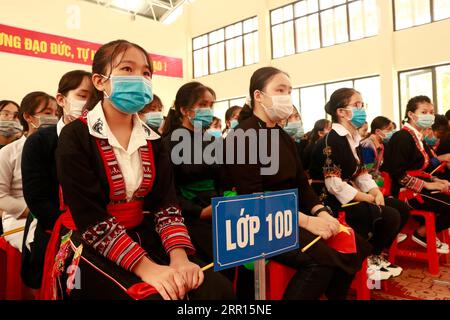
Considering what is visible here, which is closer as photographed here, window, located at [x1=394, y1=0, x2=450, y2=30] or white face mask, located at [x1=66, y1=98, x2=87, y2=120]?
white face mask, located at [x1=66, y1=98, x2=87, y2=120]

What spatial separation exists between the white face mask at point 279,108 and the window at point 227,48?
31.9ft

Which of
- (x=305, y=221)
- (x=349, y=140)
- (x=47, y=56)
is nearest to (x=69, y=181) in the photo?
(x=305, y=221)

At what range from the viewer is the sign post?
1041mm

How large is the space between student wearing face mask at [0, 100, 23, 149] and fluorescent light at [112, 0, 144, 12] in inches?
362

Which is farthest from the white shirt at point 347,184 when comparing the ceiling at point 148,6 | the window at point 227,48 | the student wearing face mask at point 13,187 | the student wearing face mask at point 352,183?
the ceiling at point 148,6

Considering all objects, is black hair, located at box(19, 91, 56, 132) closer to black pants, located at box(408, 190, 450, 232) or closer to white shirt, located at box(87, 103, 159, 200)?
white shirt, located at box(87, 103, 159, 200)

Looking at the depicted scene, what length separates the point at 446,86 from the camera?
777cm

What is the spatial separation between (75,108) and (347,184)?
1.72 m

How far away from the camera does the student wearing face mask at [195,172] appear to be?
1.89 metres

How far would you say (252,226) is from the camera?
1.13 m

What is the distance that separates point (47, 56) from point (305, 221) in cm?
922

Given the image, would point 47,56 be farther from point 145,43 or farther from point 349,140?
point 349,140

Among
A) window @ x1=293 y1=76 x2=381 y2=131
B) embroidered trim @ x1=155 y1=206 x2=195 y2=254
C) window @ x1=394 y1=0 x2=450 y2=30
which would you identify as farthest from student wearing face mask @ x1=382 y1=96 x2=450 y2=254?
window @ x1=394 y1=0 x2=450 y2=30

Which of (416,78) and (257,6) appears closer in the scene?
(416,78)
